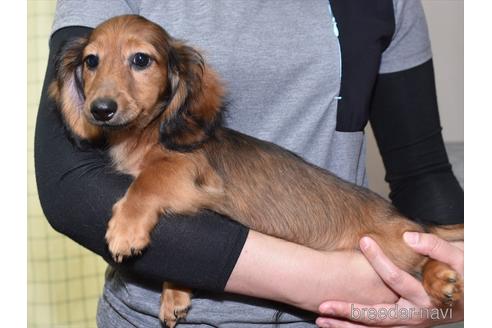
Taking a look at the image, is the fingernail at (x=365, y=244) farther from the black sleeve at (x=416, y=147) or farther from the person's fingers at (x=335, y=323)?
the black sleeve at (x=416, y=147)

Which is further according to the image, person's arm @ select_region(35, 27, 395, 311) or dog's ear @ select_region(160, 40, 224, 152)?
dog's ear @ select_region(160, 40, 224, 152)

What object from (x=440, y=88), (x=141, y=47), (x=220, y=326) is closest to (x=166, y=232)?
(x=220, y=326)

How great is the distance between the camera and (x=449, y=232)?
136 centimetres

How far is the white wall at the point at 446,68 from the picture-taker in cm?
283

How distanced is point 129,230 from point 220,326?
0.94 ft

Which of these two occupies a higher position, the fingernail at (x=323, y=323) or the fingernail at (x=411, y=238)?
the fingernail at (x=411, y=238)

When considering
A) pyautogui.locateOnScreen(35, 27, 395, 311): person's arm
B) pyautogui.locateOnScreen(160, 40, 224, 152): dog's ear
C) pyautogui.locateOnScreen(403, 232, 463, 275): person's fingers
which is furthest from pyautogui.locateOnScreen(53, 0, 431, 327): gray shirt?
pyautogui.locateOnScreen(403, 232, 463, 275): person's fingers

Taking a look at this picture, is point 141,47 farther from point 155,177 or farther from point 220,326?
point 220,326

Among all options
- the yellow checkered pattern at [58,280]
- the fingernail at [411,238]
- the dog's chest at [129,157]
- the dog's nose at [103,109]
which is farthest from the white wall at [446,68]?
the dog's nose at [103,109]

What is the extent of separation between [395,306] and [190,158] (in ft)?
1.49

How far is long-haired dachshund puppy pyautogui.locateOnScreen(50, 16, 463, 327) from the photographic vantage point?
1.15 meters

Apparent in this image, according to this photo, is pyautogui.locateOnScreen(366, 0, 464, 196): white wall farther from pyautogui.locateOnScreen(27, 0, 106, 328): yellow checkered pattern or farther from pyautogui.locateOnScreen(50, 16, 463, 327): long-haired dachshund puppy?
pyautogui.locateOnScreen(50, 16, 463, 327): long-haired dachshund puppy

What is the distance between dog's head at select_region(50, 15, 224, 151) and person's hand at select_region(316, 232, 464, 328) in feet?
1.28

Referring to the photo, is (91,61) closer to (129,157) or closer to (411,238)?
(129,157)
